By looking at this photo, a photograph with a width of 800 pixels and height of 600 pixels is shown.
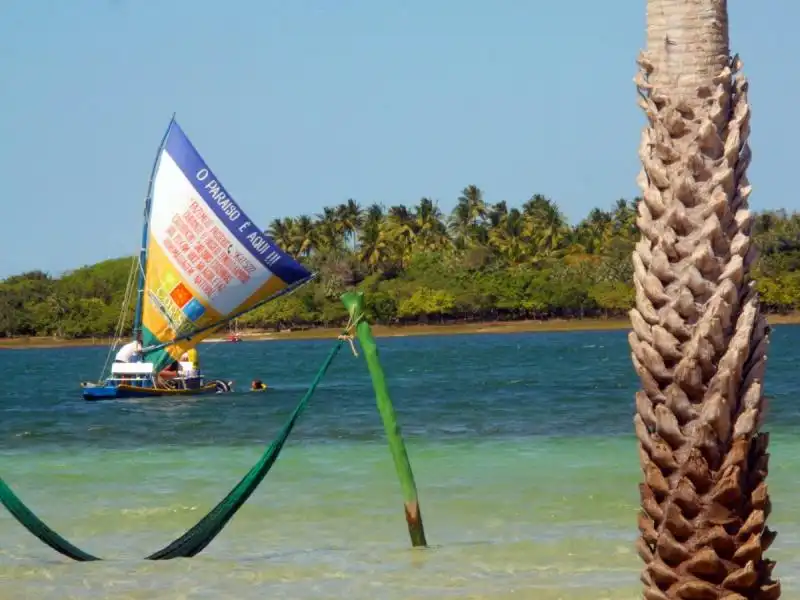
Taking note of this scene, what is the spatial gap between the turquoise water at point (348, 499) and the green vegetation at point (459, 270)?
309 ft

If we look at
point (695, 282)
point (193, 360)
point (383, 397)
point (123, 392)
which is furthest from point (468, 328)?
point (695, 282)

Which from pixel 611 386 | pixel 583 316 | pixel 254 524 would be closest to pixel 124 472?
pixel 254 524

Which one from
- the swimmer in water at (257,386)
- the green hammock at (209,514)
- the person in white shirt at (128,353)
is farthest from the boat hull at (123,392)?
the green hammock at (209,514)

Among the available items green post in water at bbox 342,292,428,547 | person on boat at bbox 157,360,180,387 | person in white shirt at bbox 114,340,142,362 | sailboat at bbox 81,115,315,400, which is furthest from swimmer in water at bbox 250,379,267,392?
green post in water at bbox 342,292,428,547

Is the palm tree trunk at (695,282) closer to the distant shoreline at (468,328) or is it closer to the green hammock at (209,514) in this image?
the green hammock at (209,514)

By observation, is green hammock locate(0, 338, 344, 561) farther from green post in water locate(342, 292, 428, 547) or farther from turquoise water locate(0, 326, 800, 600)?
turquoise water locate(0, 326, 800, 600)

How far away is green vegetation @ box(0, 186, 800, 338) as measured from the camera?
14725 cm

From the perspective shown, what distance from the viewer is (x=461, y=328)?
161 meters

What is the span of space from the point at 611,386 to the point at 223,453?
3029cm

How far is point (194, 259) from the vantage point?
5031 centimetres

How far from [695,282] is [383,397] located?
9104mm

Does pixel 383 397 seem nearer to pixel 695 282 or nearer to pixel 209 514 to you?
pixel 209 514

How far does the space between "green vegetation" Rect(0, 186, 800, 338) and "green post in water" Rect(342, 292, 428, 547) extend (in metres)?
126

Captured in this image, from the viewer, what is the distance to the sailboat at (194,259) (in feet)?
160
